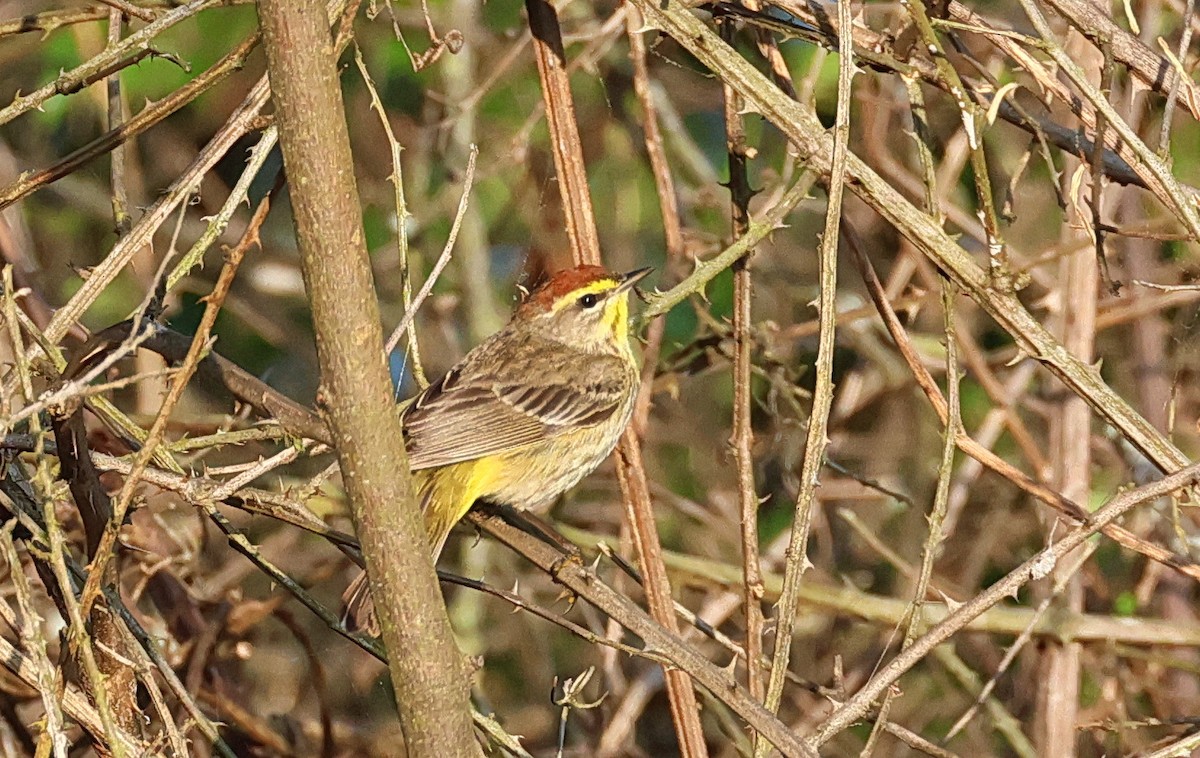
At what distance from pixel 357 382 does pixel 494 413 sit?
2.57 meters

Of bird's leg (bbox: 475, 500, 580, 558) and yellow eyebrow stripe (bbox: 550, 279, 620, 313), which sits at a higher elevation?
yellow eyebrow stripe (bbox: 550, 279, 620, 313)

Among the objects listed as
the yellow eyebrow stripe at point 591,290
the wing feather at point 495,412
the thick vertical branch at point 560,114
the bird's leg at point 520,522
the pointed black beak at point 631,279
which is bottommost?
the bird's leg at point 520,522

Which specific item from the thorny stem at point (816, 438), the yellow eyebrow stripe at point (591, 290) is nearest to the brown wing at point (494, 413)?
the yellow eyebrow stripe at point (591, 290)

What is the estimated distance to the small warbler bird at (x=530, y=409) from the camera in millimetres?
4492

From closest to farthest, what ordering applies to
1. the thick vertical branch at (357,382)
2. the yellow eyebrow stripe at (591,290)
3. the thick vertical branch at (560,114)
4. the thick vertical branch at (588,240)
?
the thick vertical branch at (357,382)
the thick vertical branch at (588,240)
the thick vertical branch at (560,114)
the yellow eyebrow stripe at (591,290)

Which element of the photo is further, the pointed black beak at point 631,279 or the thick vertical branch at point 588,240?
the pointed black beak at point 631,279

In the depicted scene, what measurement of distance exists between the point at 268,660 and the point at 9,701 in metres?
2.00

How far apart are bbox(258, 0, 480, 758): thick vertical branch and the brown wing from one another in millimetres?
1843

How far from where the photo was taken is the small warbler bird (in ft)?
14.7

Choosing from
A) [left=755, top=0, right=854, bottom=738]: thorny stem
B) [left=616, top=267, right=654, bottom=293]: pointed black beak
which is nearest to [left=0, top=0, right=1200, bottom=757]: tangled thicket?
[left=755, top=0, right=854, bottom=738]: thorny stem

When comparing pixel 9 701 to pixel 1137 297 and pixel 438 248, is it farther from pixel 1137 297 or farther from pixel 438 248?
pixel 1137 297

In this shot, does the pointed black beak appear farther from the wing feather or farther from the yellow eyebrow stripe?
the wing feather

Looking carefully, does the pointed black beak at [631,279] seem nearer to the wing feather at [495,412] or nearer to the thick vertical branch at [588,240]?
the wing feather at [495,412]

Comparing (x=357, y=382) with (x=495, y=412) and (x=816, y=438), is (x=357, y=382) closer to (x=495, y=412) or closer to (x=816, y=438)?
(x=816, y=438)
